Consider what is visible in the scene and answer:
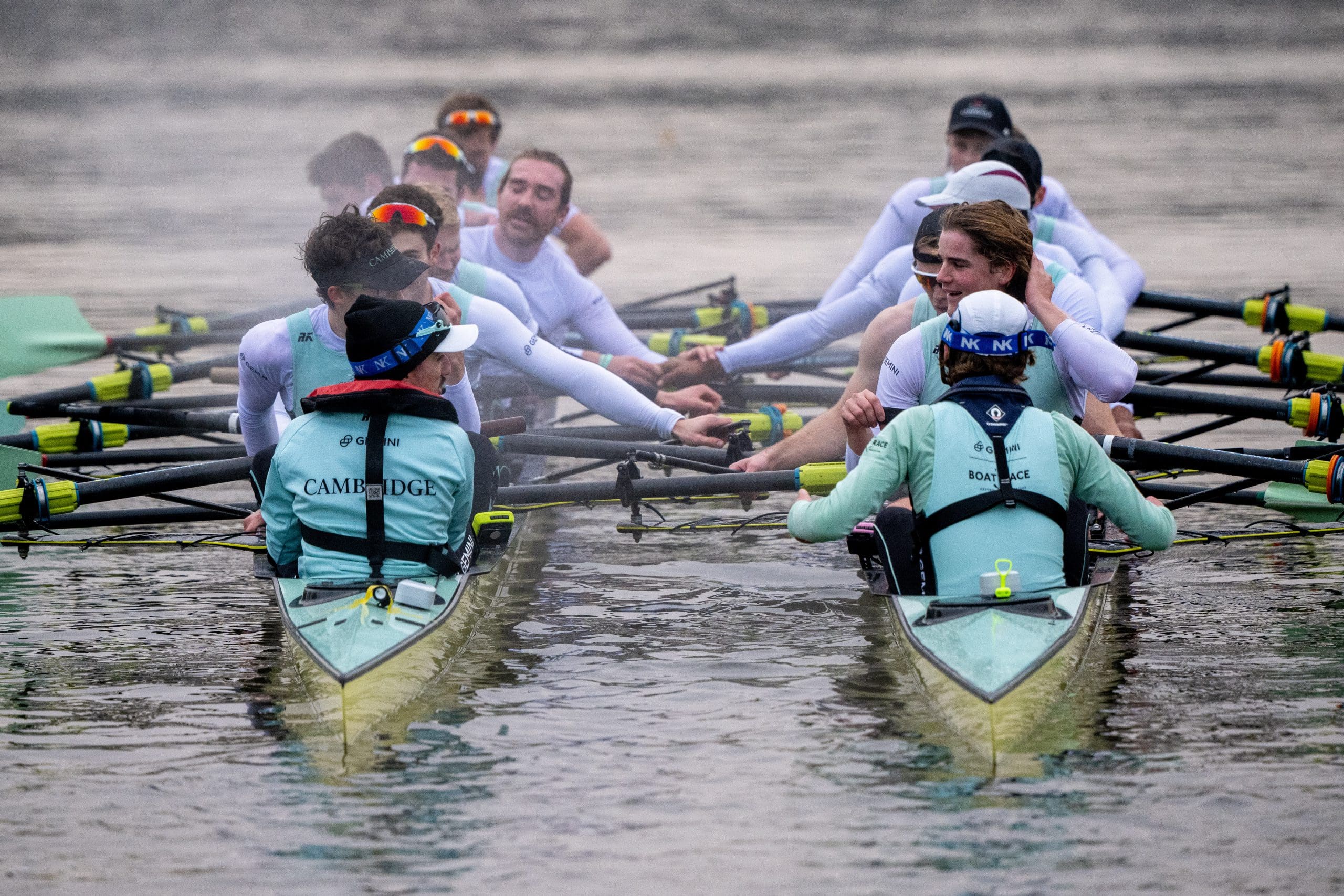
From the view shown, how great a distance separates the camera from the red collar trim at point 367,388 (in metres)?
6.68

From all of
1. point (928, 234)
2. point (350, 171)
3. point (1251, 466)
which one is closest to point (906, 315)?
point (928, 234)

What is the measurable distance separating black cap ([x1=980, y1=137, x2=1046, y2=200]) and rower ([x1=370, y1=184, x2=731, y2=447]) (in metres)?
1.83

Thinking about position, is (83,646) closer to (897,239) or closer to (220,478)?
(220,478)

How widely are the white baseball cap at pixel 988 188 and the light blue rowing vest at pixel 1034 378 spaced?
1110mm

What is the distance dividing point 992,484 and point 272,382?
3189mm

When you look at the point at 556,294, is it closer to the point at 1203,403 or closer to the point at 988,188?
the point at 988,188

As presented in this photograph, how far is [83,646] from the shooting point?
8.17m

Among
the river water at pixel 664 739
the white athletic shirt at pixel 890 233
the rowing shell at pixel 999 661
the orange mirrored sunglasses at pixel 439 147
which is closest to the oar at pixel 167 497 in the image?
the river water at pixel 664 739

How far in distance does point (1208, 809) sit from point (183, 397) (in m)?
7.61

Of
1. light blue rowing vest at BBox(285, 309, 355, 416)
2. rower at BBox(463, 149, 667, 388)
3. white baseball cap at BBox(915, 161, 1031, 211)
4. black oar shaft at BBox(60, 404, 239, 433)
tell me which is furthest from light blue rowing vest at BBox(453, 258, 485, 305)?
white baseball cap at BBox(915, 161, 1031, 211)

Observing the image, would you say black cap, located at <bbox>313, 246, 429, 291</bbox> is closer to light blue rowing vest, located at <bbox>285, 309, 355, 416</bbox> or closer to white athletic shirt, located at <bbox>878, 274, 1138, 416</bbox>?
light blue rowing vest, located at <bbox>285, 309, 355, 416</bbox>

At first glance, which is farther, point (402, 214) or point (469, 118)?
point (469, 118)

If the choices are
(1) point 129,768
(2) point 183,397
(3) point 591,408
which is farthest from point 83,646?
(2) point 183,397

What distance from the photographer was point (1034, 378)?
7414 millimetres
